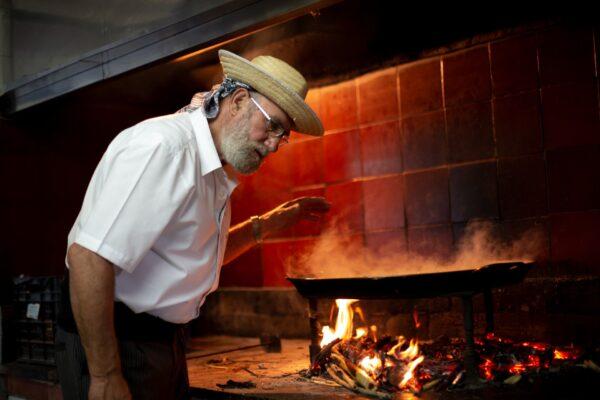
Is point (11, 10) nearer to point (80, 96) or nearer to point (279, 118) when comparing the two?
point (80, 96)

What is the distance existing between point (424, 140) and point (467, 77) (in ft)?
2.23

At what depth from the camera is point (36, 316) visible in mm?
5062

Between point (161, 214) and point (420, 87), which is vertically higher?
point (420, 87)

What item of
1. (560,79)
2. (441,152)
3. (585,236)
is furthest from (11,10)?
(585,236)

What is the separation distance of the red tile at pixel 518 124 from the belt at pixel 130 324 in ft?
10.7

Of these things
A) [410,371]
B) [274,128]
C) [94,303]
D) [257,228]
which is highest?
[274,128]

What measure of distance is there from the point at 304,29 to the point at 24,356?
13.0ft

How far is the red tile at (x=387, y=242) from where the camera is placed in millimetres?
5389

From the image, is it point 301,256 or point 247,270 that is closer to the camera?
point 301,256

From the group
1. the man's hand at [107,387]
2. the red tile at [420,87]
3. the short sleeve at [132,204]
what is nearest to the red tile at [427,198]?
the red tile at [420,87]

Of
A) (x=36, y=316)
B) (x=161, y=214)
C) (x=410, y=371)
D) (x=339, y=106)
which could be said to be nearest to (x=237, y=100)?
(x=161, y=214)

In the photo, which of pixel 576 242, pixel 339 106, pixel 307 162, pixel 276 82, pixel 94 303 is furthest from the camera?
pixel 307 162

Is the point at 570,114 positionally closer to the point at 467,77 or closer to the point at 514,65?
the point at 514,65

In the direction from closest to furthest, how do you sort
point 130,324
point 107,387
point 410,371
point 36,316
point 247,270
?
1. point 107,387
2. point 130,324
3. point 410,371
4. point 36,316
5. point 247,270
